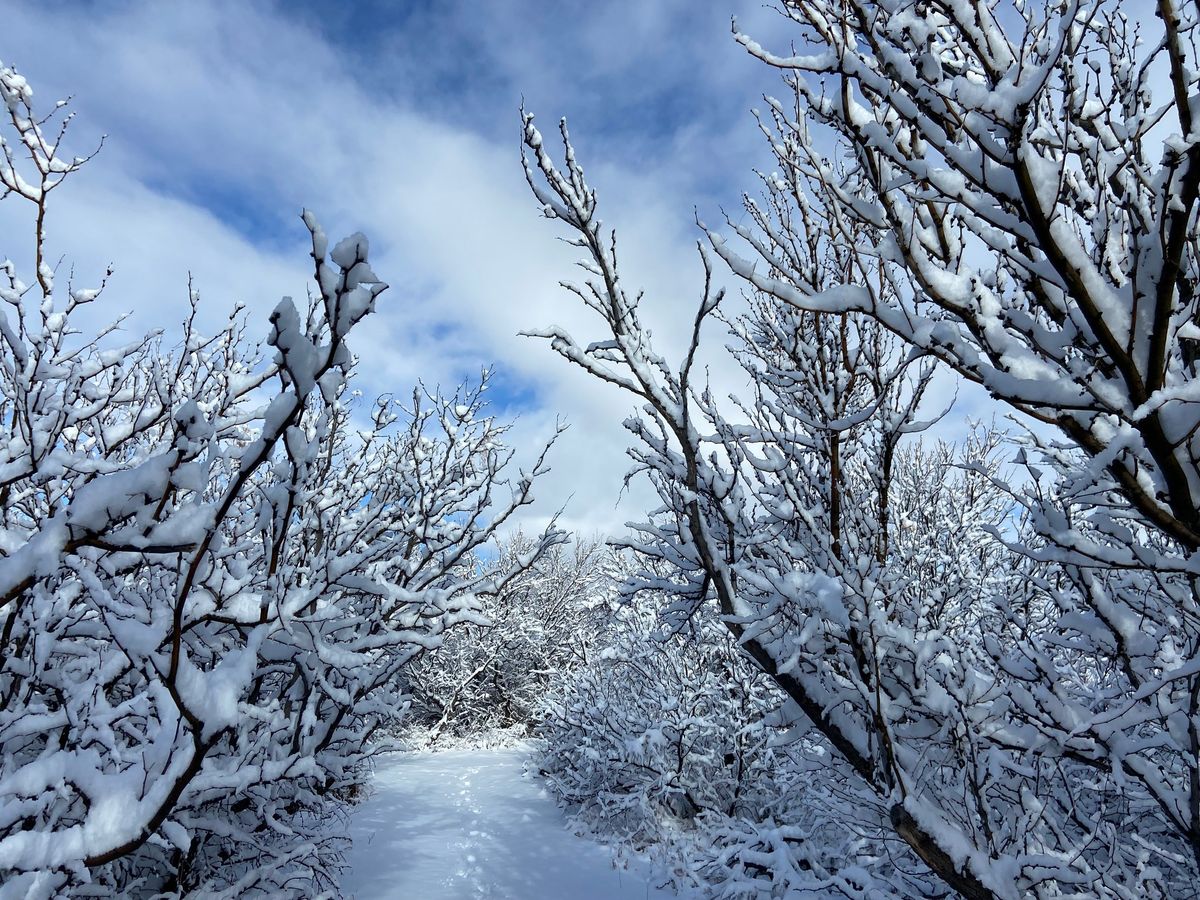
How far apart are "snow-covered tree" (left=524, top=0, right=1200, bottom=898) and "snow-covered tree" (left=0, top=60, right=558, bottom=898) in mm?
1287

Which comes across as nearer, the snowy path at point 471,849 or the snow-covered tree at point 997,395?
the snow-covered tree at point 997,395

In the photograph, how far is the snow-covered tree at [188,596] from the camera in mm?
1121

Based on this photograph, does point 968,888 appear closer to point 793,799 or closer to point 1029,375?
point 1029,375

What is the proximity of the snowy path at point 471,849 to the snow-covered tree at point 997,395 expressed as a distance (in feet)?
11.8

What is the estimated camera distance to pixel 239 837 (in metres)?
2.96

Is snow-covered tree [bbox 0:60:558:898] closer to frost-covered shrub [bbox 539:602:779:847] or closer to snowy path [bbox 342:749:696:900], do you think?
snowy path [bbox 342:749:696:900]

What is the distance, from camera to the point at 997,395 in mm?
1572

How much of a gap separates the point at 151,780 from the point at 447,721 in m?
17.6

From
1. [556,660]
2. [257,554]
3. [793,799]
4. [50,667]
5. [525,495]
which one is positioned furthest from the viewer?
[556,660]

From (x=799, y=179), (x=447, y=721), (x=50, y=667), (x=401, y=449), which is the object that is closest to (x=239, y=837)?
(x=50, y=667)

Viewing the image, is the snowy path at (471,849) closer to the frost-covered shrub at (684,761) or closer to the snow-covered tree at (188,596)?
the frost-covered shrub at (684,761)

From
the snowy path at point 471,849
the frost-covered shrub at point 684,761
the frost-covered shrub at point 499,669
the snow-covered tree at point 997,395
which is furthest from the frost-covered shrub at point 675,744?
the frost-covered shrub at point 499,669

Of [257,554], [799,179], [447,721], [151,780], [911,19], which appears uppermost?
[799,179]

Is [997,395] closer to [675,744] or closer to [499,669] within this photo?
[675,744]
